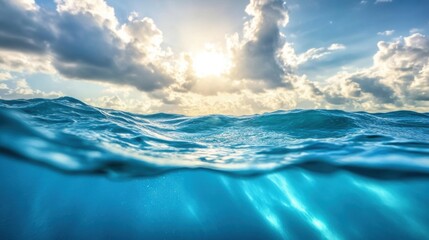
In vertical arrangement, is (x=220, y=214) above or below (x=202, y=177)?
below

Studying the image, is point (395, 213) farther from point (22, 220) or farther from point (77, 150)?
point (22, 220)

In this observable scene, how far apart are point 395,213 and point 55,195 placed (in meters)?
9.21

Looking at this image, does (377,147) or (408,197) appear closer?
(408,197)

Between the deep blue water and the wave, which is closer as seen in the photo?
the deep blue water

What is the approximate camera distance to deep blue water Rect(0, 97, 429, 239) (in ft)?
21.5

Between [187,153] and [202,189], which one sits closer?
[202,189]

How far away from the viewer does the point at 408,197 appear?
24.8ft

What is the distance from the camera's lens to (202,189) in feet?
26.9

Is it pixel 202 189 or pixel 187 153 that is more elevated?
pixel 187 153

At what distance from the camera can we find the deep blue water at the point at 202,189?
21.5 ft

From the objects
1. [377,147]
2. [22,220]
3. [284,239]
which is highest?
[377,147]

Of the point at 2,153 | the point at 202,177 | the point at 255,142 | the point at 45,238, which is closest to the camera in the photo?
the point at 45,238

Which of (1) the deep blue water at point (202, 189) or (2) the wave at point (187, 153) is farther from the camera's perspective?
(2) the wave at point (187, 153)

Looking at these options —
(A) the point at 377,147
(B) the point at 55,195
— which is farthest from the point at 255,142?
(B) the point at 55,195
